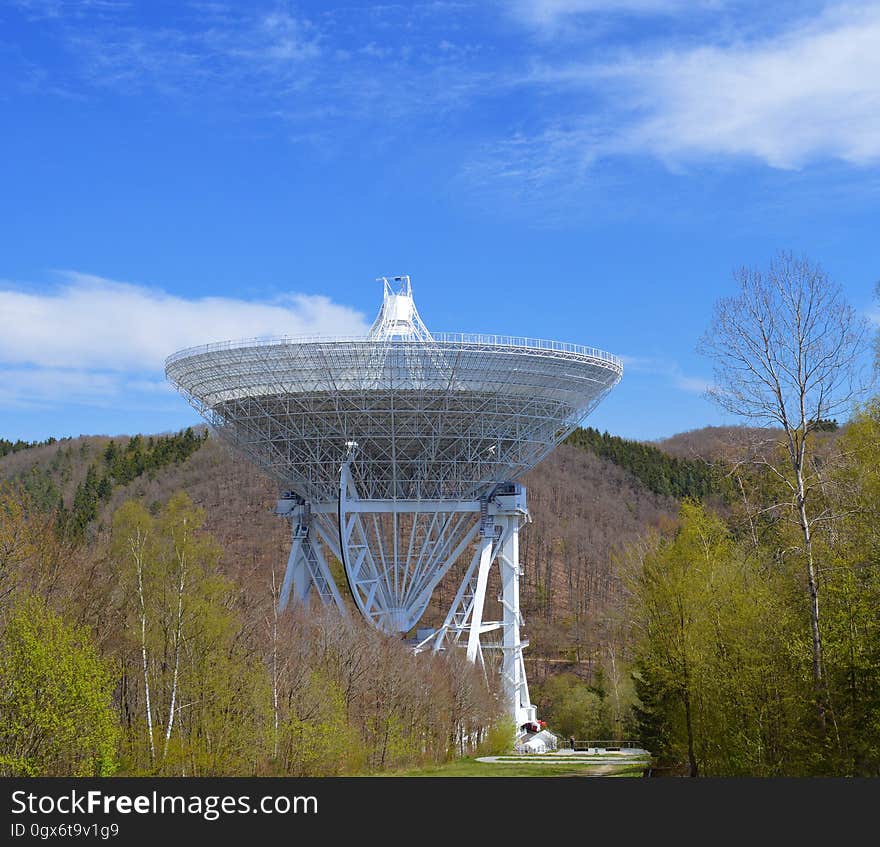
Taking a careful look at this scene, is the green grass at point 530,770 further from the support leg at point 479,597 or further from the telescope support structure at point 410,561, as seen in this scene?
the telescope support structure at point 410,561

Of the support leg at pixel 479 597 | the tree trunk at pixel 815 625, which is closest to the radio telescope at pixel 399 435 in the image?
the support leg at pixel 479 597

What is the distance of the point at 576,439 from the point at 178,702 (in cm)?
15009

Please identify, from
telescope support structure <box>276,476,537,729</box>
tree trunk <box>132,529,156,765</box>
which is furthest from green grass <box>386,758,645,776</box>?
telescope support structure <box>276,476,537,729</box>

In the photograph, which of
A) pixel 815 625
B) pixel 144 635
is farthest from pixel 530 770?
pixel 815 625

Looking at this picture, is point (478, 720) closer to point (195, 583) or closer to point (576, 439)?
point (195, 583)

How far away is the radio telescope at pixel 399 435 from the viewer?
157 ft

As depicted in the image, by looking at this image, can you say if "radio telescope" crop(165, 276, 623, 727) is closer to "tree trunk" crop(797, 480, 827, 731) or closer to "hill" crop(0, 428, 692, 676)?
"tree trunk" crop(797, 480, 827, 731)

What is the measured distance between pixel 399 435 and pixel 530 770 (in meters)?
17.0

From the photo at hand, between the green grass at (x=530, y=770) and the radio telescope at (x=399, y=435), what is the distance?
35.3 feet

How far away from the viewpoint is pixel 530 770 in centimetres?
3894

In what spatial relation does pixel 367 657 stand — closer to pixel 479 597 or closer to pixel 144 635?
pixel 479 597

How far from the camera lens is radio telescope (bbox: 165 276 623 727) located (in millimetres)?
47719

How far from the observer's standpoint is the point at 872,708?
22984 millimetres

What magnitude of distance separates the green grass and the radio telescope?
10.8 m
